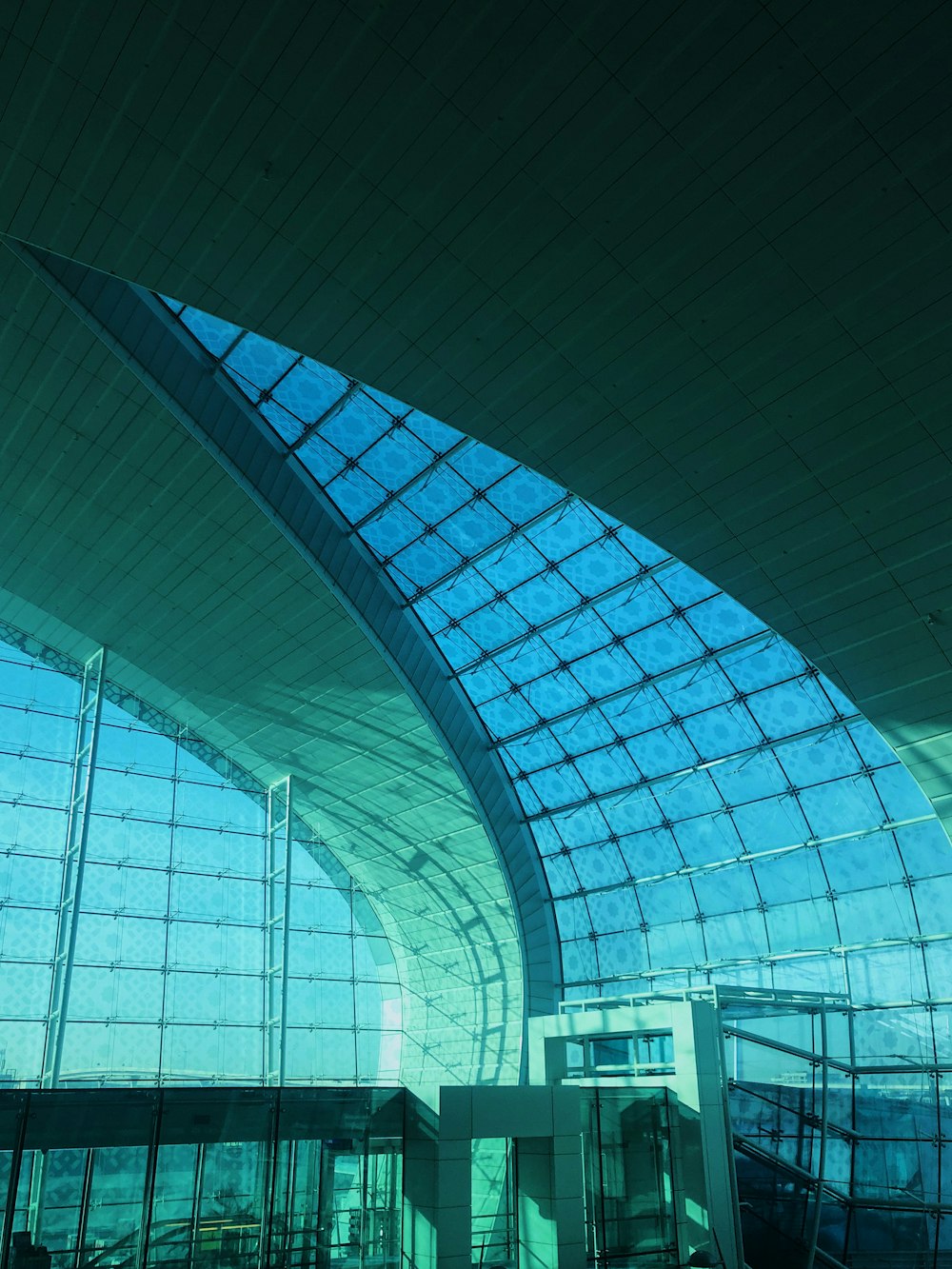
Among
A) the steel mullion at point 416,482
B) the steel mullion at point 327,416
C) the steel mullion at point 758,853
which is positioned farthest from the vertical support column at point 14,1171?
the steel mullion at point 758,853

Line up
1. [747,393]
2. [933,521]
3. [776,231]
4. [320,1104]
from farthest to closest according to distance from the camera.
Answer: [320,1104] → [933,521] → [747,393] → [776,231]

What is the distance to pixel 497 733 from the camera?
33750 mm

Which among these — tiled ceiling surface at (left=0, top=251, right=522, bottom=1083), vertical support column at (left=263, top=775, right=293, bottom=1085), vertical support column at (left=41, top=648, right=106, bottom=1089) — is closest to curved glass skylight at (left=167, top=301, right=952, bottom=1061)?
tiled ceiling surface at (left=0, top=251, right=522, bottom=1083)

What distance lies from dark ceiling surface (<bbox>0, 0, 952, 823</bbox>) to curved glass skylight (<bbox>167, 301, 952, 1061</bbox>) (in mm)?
7609

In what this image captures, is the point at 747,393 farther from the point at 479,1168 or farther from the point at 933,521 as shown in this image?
the point at 479,1168

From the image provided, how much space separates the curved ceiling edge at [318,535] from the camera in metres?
21.5

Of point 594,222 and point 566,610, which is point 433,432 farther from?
point 594,222

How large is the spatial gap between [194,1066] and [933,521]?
27789 mm

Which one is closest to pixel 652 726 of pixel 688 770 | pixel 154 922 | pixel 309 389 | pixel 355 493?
pixel 688 770

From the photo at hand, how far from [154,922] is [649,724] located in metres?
17.1

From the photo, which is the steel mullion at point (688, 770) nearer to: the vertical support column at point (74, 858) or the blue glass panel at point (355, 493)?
the blue glass panel at point (355, 493)

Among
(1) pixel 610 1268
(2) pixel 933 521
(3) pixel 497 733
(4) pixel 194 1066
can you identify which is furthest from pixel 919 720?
(4) pixel 194 1066

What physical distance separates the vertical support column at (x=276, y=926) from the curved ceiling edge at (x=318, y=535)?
6956 mm

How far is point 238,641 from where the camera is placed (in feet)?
101
